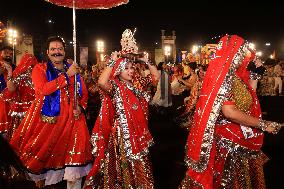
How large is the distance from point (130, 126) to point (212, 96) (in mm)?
1537

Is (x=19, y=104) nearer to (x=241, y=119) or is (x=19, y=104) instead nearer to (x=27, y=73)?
(x=27, y=73)

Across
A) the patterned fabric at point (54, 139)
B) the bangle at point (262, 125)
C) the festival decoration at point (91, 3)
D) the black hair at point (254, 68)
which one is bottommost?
the patterned fabric at point (54, 139)

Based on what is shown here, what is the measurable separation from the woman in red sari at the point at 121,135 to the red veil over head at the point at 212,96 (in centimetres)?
124

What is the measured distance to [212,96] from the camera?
3.12m

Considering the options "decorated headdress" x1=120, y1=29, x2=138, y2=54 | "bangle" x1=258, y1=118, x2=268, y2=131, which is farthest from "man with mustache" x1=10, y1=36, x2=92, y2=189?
"bangle" x1=258, y1=118, x2=268, y2=131

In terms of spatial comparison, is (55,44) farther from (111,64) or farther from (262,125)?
(262,125)

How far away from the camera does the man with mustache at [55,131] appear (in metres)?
4.82

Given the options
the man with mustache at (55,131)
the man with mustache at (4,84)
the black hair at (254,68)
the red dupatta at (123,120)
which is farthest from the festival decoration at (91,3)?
the black hair at (254,68)

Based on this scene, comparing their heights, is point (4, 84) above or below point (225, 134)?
above

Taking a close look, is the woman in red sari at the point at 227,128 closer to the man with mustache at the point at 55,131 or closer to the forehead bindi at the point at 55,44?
the man with mustache at the point at 55,131

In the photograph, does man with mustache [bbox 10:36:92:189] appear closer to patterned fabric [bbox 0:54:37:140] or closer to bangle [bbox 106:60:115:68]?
bangle [bbox 106:60:115:68]

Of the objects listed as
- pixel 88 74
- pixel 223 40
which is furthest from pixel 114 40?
pixel 223 40

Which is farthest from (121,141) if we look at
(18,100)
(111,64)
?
(18,100)

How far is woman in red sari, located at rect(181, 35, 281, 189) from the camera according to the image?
310cm
